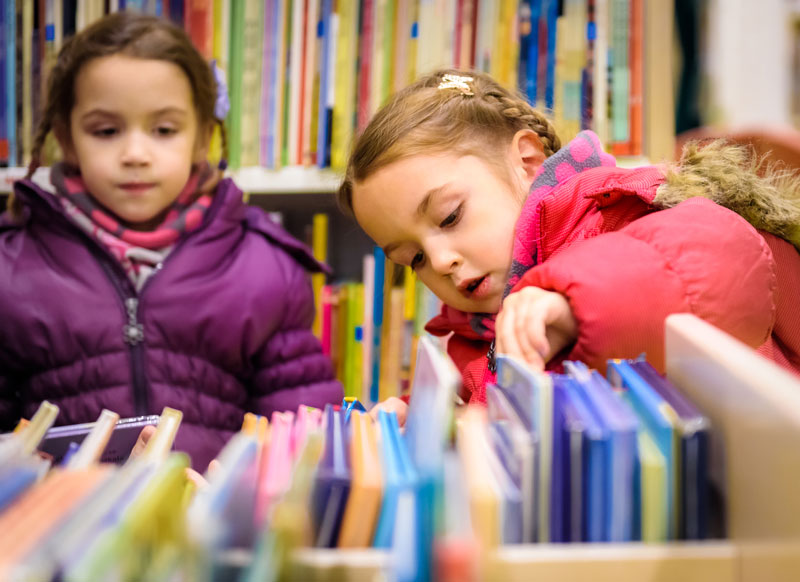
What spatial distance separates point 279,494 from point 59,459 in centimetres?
32

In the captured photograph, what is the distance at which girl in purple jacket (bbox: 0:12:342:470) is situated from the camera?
1.25 meters

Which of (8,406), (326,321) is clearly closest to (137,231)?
(8,406)

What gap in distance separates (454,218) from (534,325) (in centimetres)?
41

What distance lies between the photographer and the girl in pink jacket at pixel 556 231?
58 centimetres

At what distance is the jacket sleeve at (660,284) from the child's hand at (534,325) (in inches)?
0.6

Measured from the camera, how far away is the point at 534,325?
564mm

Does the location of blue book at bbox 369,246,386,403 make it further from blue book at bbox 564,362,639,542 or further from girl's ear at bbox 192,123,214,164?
blue book at bbox 564,362,639,542

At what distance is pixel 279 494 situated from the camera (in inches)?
14.7

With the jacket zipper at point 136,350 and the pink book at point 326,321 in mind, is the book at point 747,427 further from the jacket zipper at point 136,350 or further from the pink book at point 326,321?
the pink book at point 326,321

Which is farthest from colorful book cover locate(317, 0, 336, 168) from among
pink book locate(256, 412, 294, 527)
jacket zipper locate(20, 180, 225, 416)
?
pink book locate(256, 412, 294, 527)

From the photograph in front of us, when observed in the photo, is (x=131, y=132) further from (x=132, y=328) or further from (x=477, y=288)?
(x=477, y=288)

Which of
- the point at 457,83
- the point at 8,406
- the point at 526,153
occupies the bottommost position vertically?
the point at 8,406

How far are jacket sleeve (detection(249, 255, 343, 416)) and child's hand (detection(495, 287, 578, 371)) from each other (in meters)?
0.77

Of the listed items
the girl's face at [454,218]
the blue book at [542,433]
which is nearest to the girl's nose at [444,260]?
the girl's face at [454,218]
